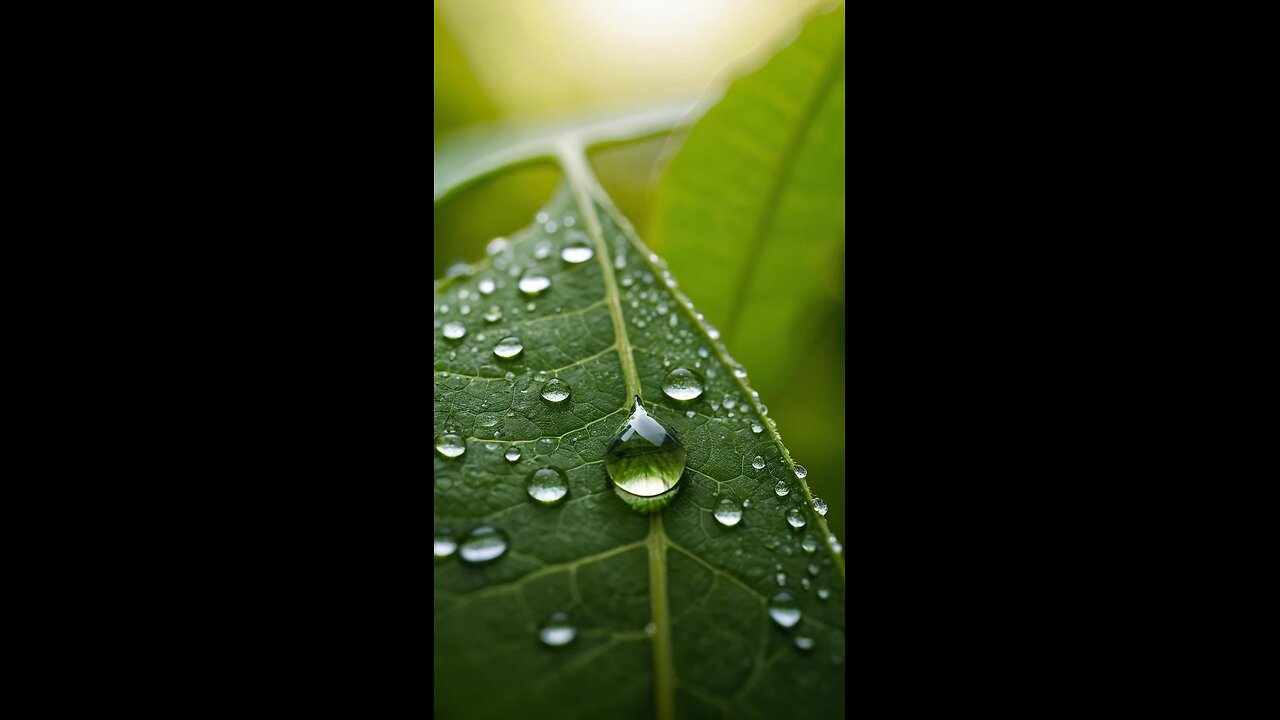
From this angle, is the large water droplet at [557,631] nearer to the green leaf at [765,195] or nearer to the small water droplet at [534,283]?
the small water droplet at [534,283]

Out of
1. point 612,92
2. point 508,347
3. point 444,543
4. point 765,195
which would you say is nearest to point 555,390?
point 508,347

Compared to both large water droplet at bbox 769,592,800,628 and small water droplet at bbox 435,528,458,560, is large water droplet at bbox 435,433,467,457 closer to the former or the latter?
small water droplet at bbox 435,528,458,560

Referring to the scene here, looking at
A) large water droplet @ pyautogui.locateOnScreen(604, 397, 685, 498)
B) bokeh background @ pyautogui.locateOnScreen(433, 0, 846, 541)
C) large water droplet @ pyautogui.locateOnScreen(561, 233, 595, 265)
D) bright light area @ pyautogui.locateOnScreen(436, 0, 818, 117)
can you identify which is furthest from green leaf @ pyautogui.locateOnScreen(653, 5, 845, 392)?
bright light area @ pyautogui.locateOnScreen(436, 0, 818, 117)

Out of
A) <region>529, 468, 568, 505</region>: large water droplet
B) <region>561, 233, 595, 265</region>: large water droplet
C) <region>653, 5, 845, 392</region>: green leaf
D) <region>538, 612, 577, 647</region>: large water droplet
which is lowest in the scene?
<region>538, 612, 577, 647</region>: large water droplet

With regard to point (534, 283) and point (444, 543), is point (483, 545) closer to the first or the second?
point (444, 543)

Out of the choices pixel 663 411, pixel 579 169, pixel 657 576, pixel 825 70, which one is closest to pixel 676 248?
pixel 579 169

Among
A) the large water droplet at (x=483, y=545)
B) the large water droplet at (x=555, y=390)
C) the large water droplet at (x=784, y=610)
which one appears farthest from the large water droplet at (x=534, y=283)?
the large water droplet at (x=784, y=610)
